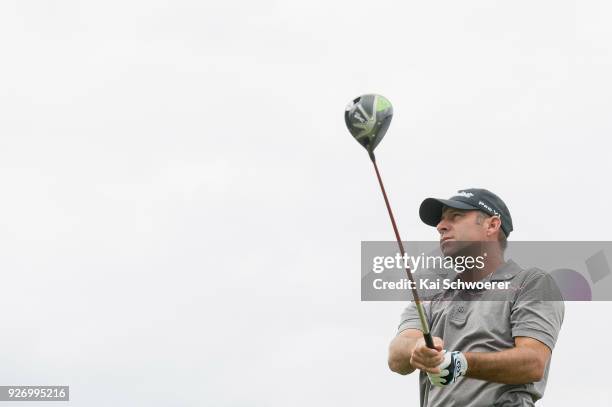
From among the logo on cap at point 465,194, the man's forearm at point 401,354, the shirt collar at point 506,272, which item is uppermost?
the logo on cap at point 465,194

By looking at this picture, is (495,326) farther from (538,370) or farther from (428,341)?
(428,341)

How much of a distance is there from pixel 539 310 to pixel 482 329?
51 centimetres

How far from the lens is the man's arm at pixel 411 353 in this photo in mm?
7570

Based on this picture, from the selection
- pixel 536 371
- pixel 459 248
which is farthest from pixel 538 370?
pixel 459 248

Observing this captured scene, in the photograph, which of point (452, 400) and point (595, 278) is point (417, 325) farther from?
point (595, 278)

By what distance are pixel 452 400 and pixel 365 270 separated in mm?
4688

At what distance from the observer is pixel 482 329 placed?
27.4ft

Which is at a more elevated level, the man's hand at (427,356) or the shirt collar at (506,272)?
the shirt collar at (506,272)

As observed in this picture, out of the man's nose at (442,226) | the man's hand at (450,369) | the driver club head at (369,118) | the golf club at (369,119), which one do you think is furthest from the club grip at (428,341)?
the man's nose at (442,226)

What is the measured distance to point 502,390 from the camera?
8.08m

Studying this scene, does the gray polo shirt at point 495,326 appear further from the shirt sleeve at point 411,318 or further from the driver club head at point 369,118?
the driver club head at point 369,118

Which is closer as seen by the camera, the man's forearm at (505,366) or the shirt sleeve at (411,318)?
the man's forearm at (505,366)

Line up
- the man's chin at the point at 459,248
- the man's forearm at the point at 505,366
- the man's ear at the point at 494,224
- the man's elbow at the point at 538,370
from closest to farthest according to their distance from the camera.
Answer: the man's forearm at the point at 505,366
the man's elbow at the point at 538,370
the man's chin at the point at 459,248
the man's ear at the point at 494,224

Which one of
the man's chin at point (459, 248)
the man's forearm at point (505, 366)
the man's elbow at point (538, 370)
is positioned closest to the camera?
the man's forearm at point (505, 366)
